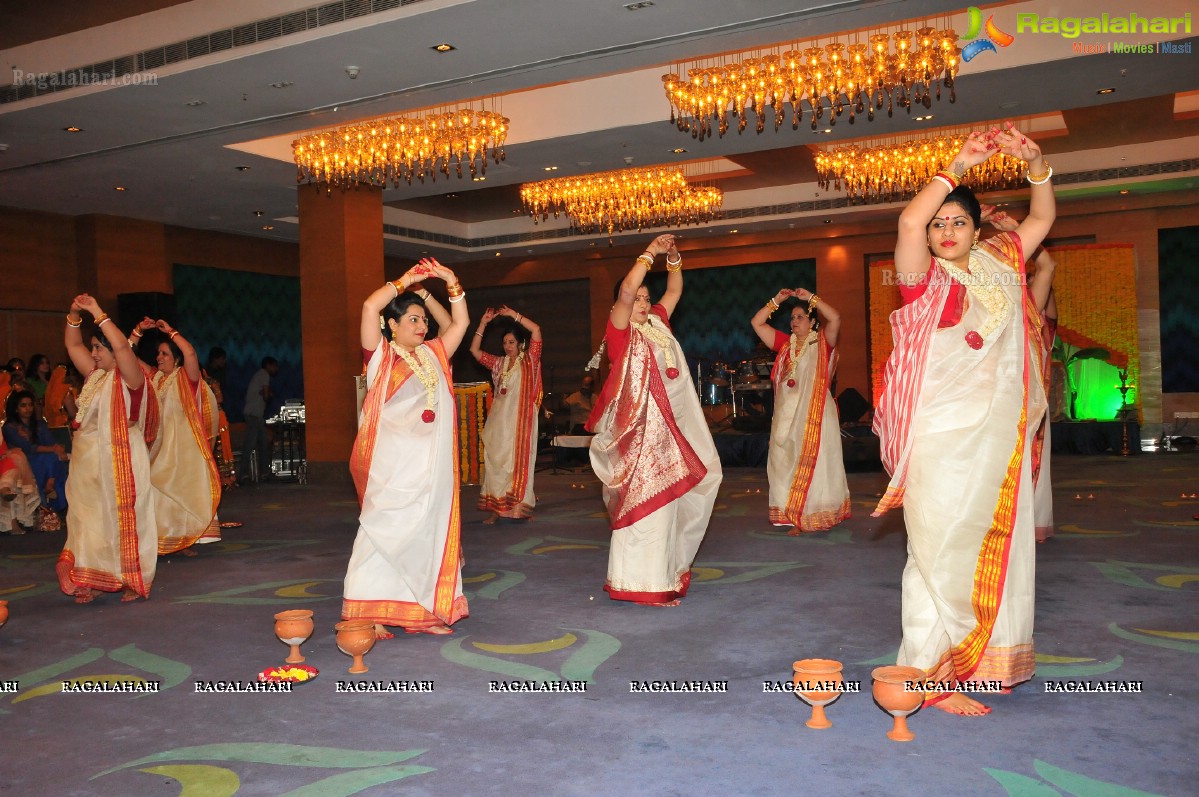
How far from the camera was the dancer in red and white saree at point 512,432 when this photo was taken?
7820 mm

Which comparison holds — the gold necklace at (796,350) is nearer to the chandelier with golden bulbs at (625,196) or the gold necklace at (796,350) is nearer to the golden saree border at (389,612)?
the golden saree border at (389,612)

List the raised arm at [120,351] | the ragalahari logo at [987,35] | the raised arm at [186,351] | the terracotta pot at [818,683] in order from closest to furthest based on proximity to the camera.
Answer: the terracotta pot at [818,683]
the raised arm at [120,351]
the raised arm at [186,351]
the ragalahari logo at [987,35]

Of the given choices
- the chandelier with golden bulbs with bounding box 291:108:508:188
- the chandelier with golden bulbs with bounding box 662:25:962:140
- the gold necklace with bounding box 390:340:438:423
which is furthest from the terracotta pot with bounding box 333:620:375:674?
the chandelier with golden bulbs with bounding box 291:108:508:188

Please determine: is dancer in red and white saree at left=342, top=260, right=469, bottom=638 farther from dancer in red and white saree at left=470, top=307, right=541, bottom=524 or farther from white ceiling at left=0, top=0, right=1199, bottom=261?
dancer in red and white saree at left=470, top=307, right=541, bottom=524

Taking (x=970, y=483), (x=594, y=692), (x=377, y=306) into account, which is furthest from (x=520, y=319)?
(x=970, y=483)

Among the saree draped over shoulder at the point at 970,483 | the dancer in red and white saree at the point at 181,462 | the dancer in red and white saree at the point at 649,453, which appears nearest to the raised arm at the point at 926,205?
the saree draped over shoulder at the point at 970,483

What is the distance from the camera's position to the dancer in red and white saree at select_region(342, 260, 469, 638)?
4.05m

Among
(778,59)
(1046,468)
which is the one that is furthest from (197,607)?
(778,59)

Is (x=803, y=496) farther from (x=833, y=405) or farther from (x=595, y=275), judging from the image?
(x=595, y=275)

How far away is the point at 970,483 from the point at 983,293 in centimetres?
58

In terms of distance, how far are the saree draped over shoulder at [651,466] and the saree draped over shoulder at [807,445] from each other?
6.63ft

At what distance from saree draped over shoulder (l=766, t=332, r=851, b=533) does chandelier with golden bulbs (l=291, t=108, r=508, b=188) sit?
3668mm

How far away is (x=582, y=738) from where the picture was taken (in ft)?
9.37

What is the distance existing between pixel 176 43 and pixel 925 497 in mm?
6400
